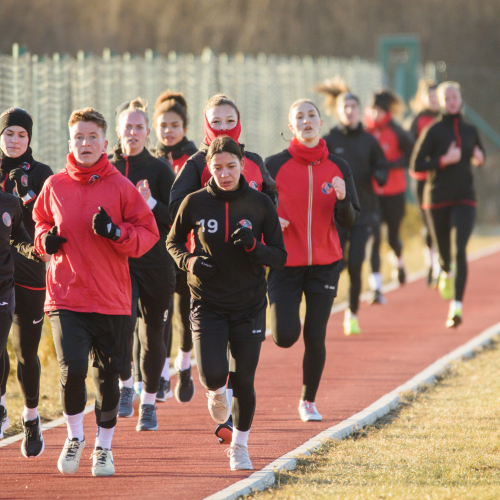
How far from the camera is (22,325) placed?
647cm

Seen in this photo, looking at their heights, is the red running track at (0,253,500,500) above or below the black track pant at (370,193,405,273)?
Result: below

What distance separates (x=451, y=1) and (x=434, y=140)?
22.7 m

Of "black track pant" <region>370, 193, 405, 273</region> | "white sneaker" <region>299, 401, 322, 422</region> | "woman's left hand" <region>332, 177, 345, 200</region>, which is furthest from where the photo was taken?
"black track pant" <region>370, 193, 405, 273</region>

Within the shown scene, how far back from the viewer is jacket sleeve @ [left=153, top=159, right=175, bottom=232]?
7051mm

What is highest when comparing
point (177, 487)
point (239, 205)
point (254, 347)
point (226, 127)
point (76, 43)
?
point (76, 43)

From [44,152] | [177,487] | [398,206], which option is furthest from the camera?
[398,206]

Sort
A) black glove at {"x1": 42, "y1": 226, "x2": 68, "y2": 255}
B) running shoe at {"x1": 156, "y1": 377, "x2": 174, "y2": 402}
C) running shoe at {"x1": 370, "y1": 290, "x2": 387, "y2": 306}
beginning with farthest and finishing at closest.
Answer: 1. running shoe at {"x1": 370, "y1": 290, "x2": 387, "y2": 306}
2. running shoe at {"x1": 156, "y1": 377, "x2": 174, "y2": 402}
3. black glove at {"x1": 42, "y1": 226, "x2": 68, "y2": 255}

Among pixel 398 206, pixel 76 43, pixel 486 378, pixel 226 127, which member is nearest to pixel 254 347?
pixel 226 127

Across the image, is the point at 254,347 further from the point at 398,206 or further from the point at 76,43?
the point at 76,43

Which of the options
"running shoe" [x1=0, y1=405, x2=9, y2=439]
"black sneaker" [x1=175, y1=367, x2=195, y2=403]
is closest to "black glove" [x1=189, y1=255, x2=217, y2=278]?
"running shoe" [x1=0, y1=405, x2=9, y2=439]

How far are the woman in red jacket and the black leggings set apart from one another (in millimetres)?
1469

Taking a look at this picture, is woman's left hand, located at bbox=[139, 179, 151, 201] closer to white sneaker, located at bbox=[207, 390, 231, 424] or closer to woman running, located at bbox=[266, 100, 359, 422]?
woman running, located at bbox=[266, 100, 359, 422]

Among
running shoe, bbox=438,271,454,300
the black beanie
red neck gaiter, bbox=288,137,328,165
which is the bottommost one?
running shoe, bbox=438,271,454,300

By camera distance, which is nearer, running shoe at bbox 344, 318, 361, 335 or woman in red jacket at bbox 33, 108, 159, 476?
woman in red jacket at bbox 33, 108, 159, 476
